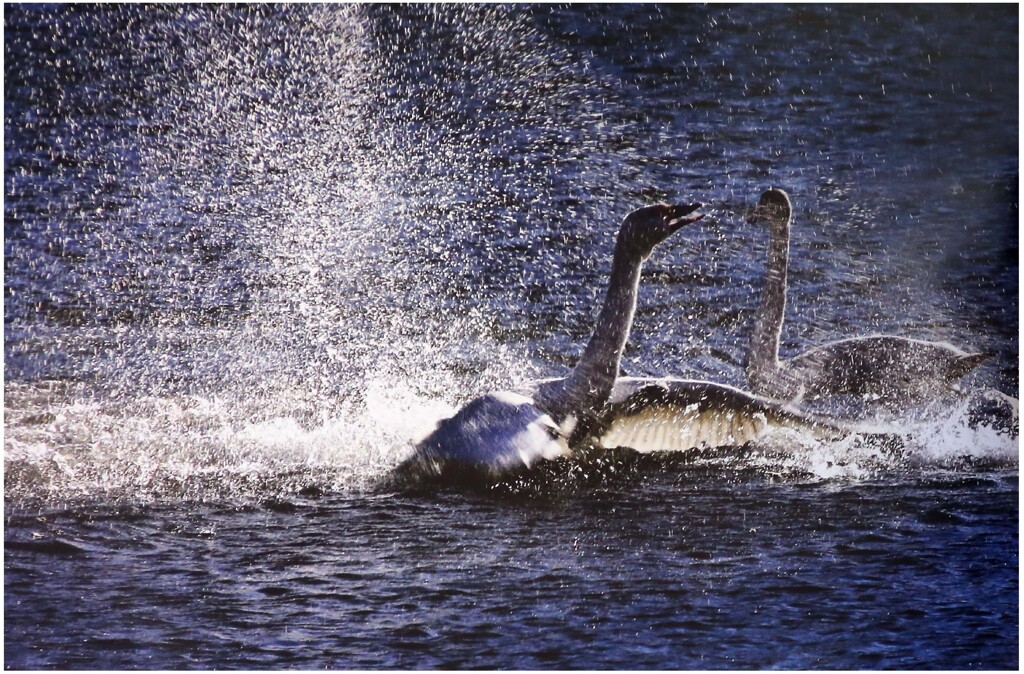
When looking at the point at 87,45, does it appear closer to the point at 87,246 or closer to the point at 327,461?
the point at 87,246

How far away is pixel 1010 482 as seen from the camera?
4.21m

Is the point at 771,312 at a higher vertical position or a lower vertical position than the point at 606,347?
higher

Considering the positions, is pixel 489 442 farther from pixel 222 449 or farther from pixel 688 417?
pixel 222 449

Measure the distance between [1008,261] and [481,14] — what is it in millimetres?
2164

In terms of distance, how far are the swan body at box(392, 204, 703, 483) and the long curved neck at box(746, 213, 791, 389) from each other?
48 cm

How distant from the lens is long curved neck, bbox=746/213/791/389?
163 inches

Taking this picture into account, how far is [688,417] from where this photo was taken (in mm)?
4098

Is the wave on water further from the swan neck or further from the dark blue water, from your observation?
the swan neck

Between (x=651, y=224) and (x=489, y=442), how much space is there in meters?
0.99

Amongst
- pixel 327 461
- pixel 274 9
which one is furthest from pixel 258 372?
pixel 274 9

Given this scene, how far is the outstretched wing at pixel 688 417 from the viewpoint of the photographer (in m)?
4.06

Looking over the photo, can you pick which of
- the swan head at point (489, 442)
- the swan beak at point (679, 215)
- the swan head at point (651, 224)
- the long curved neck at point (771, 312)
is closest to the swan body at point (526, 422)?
the swan head at point (489, 442)

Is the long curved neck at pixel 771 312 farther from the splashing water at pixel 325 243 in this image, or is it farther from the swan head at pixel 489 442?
the swan head at pixel 489 442

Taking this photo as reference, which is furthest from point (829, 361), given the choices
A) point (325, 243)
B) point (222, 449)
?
point (222, 449)
